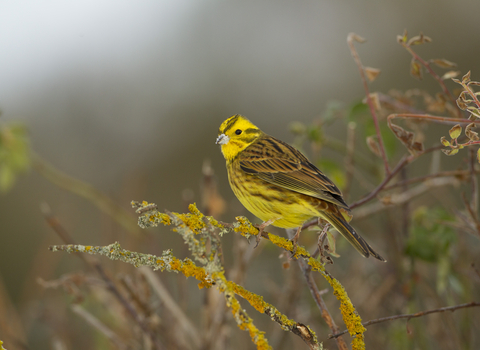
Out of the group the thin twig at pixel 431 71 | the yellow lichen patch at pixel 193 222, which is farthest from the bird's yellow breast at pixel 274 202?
the yellow lichen patch at pixel 193 222

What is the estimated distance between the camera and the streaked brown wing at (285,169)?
1827 millimetres

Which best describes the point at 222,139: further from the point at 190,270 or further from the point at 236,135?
the point at 190,270

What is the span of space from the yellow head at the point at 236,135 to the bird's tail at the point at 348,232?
2.60 feet

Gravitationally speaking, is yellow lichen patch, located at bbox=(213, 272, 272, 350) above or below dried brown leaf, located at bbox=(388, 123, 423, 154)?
above

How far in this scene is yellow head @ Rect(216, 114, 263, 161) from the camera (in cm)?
230

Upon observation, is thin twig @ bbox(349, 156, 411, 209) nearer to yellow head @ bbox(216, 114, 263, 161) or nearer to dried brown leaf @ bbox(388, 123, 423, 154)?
dried brown leaf @ bbox(388, 123, 423, 154)

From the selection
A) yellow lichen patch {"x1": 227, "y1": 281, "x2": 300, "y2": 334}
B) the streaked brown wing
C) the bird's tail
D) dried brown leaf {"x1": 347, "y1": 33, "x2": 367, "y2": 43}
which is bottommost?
the bird's tail

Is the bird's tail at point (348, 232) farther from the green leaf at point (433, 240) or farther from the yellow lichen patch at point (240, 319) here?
the yellow lichen patch at point (240, 319)

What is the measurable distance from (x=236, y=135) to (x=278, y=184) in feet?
1.64

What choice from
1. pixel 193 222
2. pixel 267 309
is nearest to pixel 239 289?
pixel 267 309

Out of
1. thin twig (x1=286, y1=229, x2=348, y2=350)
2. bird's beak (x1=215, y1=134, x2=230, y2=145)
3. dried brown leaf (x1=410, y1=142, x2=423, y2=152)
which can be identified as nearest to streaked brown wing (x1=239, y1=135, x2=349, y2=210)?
bird's beak (x1=215, y1=134, x2=230, y2=145)

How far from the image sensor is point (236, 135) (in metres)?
2.38

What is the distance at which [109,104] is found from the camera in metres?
9.34

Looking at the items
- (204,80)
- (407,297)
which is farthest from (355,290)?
(204,80)
